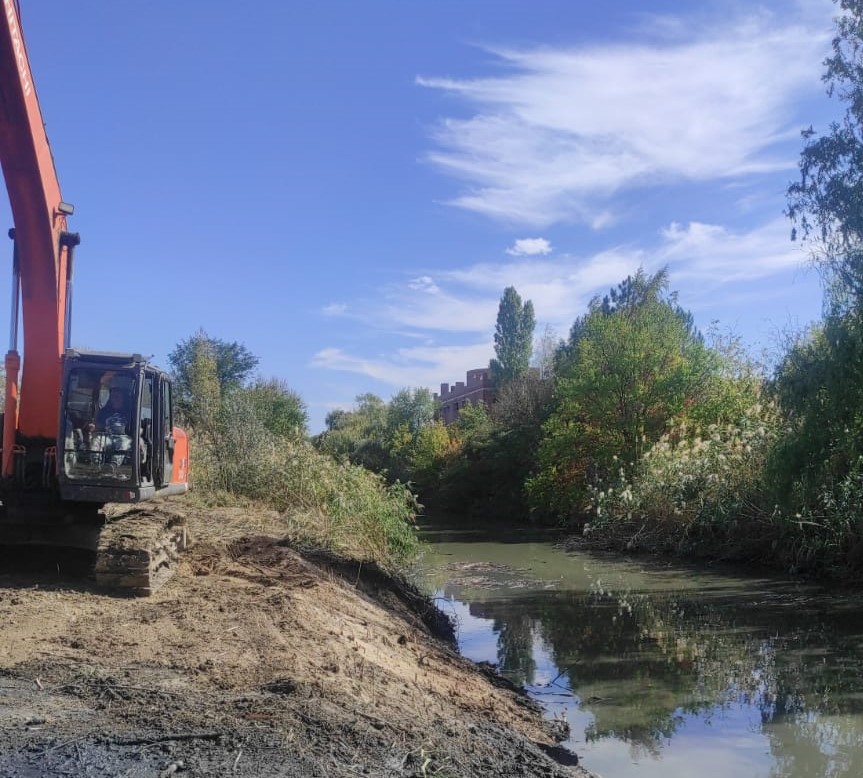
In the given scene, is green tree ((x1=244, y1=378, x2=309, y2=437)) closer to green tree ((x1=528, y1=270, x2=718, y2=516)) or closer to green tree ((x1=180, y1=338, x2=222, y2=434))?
green tree ((x1=180, y1=338, x2=222, y2=434))

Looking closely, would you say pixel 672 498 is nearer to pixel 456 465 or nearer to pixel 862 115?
pixel 862 115

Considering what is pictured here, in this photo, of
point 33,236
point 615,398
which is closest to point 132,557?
point 33,236

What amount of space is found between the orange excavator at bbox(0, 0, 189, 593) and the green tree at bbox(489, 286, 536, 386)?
57.7 meters

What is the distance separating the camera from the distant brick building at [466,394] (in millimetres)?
71875

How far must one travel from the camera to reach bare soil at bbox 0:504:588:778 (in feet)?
14.4

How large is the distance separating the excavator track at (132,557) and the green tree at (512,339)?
190 feet

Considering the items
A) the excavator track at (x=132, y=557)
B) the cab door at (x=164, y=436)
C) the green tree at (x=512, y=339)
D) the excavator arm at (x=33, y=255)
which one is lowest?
the excavator track at (x=132, y=557)

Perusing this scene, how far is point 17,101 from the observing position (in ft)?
24.7

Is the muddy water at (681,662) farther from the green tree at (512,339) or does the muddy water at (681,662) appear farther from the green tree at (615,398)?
the green tree at (512,339)

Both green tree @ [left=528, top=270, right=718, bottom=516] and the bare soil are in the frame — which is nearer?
the bare soil

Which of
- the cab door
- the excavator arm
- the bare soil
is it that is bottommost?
the bare soil

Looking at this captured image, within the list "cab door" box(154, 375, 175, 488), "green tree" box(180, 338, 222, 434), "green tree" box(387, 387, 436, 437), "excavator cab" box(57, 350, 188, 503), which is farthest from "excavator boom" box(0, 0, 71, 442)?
"green tree" box(387, 387, 436, 437)

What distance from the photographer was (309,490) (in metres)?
16.1

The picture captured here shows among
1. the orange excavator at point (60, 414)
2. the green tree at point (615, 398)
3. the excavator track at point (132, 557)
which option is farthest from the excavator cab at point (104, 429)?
the green tree at point (615, 398)
